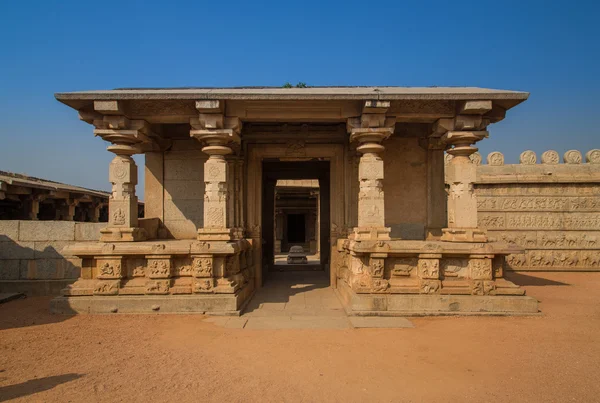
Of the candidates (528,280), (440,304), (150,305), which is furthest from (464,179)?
(150,305)

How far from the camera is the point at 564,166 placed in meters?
12.2

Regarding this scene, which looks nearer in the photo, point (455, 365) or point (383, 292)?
point (455, 365)

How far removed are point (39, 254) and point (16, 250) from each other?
0.51 m

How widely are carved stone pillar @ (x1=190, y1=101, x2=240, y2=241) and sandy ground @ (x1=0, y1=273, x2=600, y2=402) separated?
1.54m

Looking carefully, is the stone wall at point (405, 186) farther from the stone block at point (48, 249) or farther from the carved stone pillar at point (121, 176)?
the stone block at point (48, 249)

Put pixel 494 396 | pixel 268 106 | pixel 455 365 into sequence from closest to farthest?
1. pixel 494 396
2. pixel 455 365
3. pixel 268 106

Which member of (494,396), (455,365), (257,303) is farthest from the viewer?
(257,303)

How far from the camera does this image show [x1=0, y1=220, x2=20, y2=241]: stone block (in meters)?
8.57

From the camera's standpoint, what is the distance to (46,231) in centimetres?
863

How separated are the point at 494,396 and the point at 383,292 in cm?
293

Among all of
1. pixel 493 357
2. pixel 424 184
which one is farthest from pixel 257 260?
pixel 493 357

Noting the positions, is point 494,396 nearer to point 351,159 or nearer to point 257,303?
point 257,303

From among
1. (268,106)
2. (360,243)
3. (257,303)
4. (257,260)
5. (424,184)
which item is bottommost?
(257,303)

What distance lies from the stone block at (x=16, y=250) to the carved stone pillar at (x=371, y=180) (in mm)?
7601
